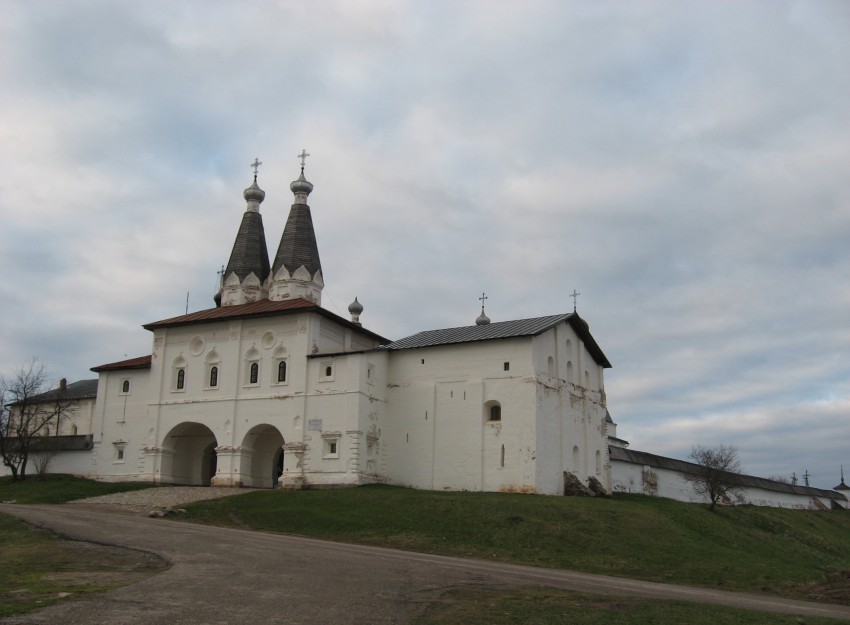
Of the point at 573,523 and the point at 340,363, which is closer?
the point at 573,523

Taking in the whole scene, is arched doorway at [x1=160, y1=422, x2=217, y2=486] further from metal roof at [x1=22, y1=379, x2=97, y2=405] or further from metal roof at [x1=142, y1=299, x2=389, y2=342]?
metal roof at [x1=22, y1=379, x2=97, y2=405]

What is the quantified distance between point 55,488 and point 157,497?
6.59 m

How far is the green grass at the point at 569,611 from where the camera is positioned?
11.5 metres

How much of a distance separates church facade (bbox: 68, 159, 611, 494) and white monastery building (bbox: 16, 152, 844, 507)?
60 mm

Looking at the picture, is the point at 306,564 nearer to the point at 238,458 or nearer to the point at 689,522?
the point at 689,522

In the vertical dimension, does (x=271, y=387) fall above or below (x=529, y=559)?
above

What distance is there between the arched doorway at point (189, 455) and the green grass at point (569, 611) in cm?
2744

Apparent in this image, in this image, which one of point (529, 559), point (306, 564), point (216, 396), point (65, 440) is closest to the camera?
point (306, 564)

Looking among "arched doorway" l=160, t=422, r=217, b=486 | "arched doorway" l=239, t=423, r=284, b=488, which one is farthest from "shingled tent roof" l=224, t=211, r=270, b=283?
"arched doorway" l=239, t=423, r=284, b=488

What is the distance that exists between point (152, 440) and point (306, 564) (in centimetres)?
2461

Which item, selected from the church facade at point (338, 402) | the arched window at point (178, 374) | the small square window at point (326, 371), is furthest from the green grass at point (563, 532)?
the arched window at point (178, 374)

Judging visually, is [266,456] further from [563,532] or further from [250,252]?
[563,532]

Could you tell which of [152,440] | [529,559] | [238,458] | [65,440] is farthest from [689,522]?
[65,440]

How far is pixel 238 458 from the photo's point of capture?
3625 cm
